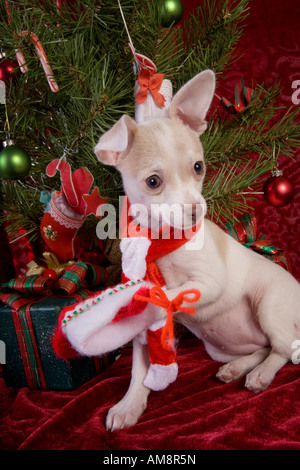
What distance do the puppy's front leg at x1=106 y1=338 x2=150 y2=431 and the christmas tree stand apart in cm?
53

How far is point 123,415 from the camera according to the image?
39.3 inches

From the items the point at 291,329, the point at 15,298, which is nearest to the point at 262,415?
the point at 291,329

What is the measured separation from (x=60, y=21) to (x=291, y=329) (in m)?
1.22

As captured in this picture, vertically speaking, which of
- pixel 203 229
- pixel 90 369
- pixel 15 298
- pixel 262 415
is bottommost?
pixel 90 369

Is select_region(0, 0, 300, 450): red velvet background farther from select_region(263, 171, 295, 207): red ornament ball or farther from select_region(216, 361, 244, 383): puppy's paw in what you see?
select_region(263, 171, 295, 207): red ornament ball

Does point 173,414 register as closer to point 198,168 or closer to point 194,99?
point 198,168

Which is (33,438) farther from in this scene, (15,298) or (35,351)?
(15,298)

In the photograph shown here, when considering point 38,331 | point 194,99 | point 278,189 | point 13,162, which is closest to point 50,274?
point 38,331

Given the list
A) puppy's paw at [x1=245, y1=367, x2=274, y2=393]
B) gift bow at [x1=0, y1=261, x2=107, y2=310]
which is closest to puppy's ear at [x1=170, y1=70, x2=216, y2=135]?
gift bow at [x1=0, y1=261, x2=107, y2=310]

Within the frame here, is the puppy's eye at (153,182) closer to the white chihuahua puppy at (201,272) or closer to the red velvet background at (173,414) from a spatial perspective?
the white chihuahua puppy at (201,272)

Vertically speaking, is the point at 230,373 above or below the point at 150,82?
below

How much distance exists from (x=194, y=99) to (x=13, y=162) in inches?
21.7

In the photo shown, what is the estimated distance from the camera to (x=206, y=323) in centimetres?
119
